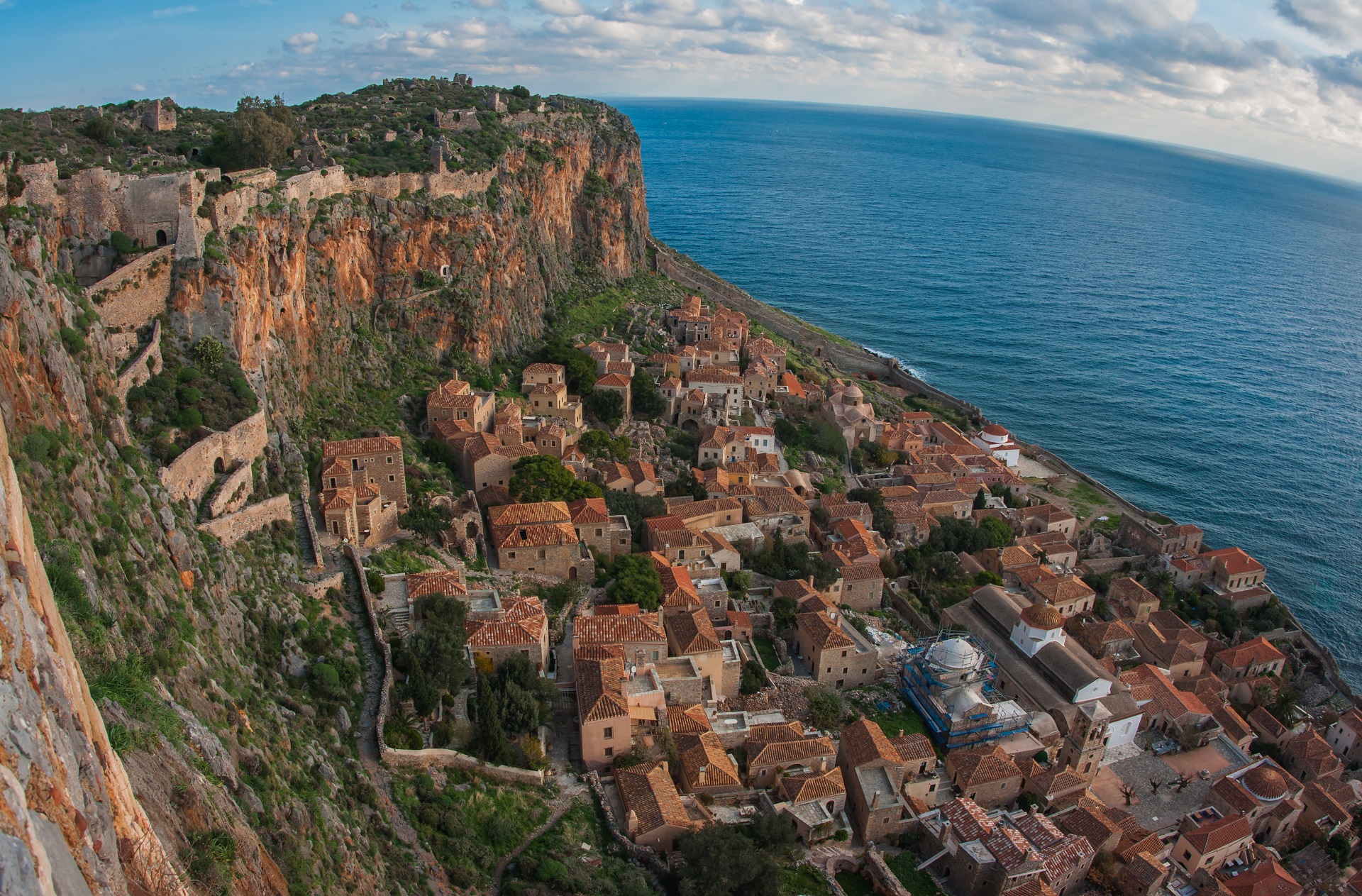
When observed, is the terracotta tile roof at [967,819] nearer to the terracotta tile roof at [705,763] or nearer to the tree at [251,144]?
the terracotta tile roof at [705,763]

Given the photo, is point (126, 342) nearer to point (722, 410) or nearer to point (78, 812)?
point (78, 812)

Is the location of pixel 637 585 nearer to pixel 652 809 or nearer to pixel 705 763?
pixel 705 763

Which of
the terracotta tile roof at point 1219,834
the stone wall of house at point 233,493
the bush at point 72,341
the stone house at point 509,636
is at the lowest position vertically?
the terracotta tile roof at point 1219,834

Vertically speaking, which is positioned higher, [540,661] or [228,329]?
[228,329]

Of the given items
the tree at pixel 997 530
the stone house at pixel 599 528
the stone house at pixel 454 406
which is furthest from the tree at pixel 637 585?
the tree at pixel 997 530

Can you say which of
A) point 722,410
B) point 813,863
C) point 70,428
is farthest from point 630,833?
point 722,410
